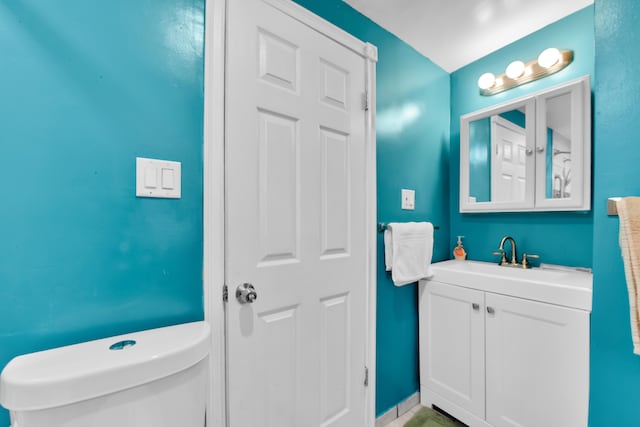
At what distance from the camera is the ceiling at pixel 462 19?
1.38 m

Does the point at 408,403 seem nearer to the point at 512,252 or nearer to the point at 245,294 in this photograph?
the point at 512,252

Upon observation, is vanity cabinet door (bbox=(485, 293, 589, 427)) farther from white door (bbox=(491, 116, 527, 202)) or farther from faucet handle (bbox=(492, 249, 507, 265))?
white door (bbox=(491, 116, 527, 202))

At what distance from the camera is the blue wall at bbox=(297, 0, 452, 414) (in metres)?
1.51

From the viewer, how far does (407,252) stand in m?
1.53

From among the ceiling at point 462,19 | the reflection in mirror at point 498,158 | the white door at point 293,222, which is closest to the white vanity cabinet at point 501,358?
the white door at point 293,222

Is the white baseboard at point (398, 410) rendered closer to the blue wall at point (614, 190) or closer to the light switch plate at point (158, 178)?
the blue wall at point (614, 190)

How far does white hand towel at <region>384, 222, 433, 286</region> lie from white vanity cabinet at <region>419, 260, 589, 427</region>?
14 cm

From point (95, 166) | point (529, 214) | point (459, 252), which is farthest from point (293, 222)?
point (529, 214)

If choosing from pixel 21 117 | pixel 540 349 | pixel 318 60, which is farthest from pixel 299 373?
pixel 318 60

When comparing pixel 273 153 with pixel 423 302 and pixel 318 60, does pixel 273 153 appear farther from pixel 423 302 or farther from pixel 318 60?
pixel 423 302

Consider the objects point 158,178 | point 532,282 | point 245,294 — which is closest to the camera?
point 158,178

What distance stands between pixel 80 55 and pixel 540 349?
1983 mm

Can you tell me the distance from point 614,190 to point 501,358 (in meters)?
0.90

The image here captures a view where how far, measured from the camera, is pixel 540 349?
3.94 ft
